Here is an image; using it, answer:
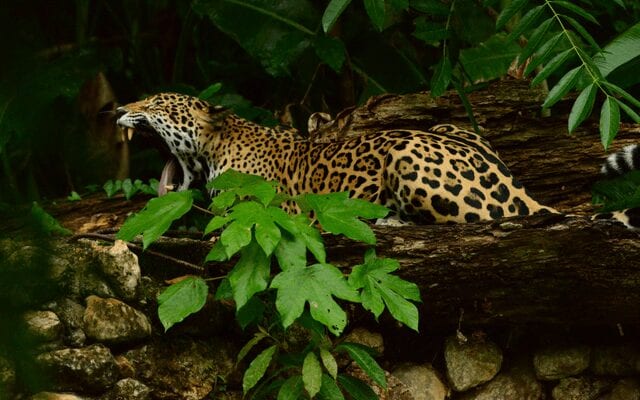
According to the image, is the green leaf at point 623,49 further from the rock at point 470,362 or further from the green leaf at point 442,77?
the rock at point 470,362

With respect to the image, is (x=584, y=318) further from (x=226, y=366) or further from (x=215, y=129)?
(x=215, y=129)

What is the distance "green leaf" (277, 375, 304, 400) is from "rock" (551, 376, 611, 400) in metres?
1.45

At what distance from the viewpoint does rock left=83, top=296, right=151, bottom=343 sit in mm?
3836

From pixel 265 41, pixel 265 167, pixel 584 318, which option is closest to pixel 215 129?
pixel 265 167

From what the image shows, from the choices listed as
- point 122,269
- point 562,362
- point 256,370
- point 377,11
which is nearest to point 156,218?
point 122,269

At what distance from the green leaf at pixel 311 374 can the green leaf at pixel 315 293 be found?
299mm

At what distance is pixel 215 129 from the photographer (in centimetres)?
579

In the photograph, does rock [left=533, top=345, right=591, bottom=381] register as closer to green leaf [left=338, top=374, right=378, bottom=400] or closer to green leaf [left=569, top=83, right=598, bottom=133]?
green leaf [left=338, top=374, right=378, bottom=400]

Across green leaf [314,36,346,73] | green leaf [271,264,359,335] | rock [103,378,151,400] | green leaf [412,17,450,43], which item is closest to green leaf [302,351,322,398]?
green leaf [271,264,359,335]

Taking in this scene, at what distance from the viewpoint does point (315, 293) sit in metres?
3.54

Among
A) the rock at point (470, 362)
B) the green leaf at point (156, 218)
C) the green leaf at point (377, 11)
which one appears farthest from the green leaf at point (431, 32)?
the green leaf at point (156, 218)

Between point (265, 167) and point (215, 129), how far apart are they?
45 cm

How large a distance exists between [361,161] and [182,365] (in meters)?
1.66

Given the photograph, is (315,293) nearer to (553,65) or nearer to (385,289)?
(385,289)
